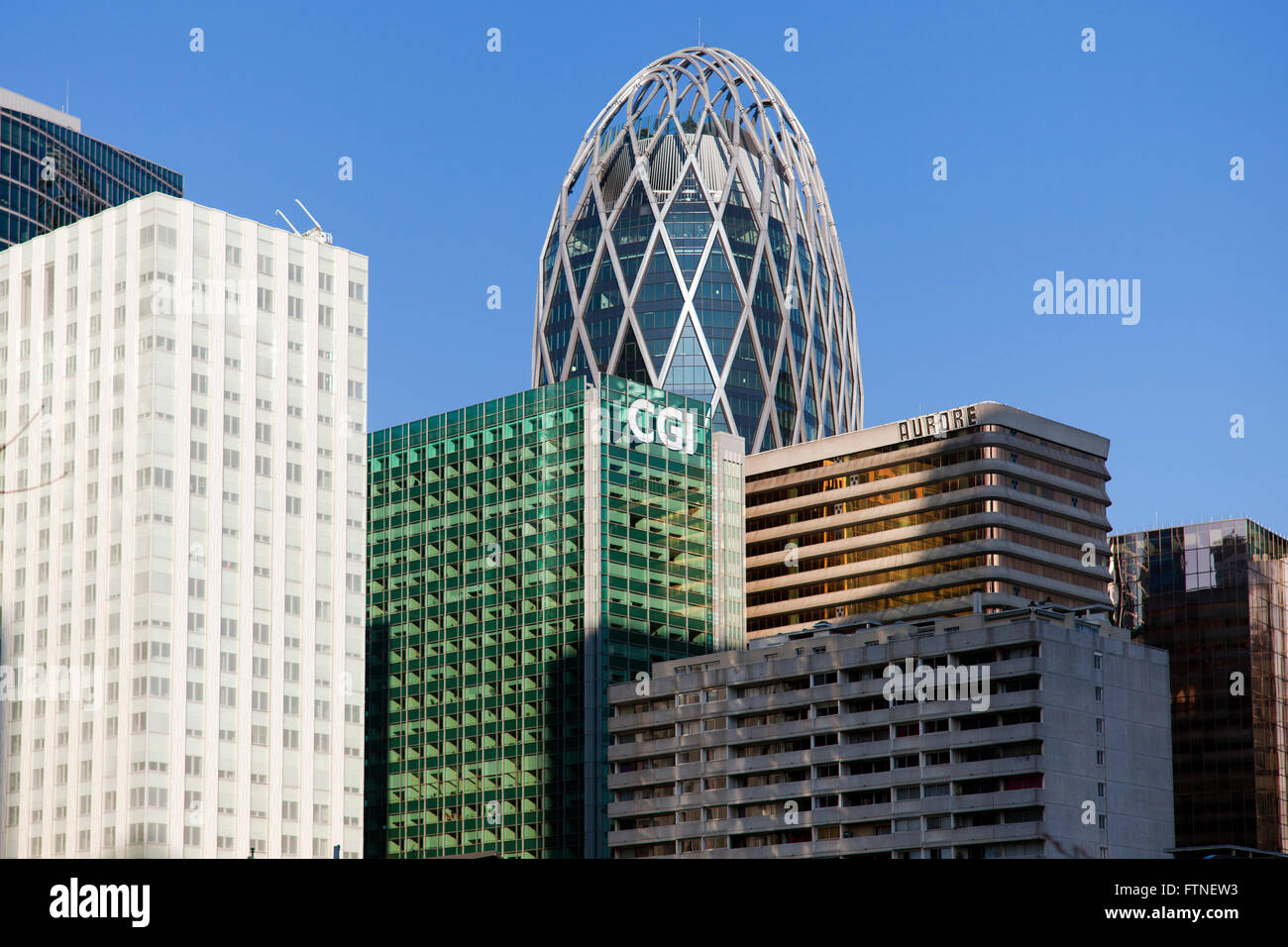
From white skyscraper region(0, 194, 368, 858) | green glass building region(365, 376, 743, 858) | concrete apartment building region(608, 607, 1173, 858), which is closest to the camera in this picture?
white skyscraper region(0, 194, 368, 858)

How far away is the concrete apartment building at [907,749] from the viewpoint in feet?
507

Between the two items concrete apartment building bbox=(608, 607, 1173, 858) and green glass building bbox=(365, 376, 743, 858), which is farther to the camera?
green glass building bbox=(365, 376, 743, 858)

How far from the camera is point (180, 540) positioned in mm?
152375

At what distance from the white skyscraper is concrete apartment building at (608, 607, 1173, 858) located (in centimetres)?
3337

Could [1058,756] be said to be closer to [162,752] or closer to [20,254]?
[162,752]

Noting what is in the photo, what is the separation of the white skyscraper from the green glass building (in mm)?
27208

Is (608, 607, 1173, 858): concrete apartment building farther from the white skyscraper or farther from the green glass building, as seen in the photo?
the white skyscraper

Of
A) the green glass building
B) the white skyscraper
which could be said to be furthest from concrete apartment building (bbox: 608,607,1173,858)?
the white skyscraper

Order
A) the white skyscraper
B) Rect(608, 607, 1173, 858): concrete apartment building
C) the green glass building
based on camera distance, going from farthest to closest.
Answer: the green glass building, Rect(608, 607, 1173, 858): concrete apartment building, the white skyscraper

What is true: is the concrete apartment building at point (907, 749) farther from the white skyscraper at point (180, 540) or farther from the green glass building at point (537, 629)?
the white skyscraper at point (180, 540)

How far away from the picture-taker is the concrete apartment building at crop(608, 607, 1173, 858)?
15462 centimetres

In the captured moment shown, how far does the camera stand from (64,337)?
163 meters
